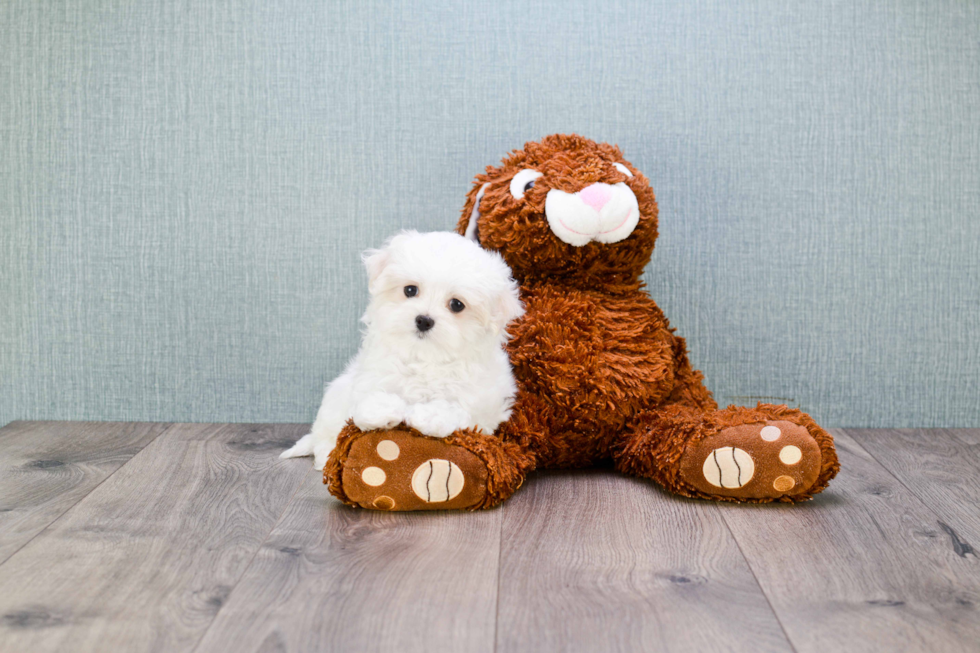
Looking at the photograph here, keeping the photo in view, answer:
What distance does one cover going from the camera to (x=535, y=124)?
1613 millimetres

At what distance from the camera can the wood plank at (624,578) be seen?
2.66 feet

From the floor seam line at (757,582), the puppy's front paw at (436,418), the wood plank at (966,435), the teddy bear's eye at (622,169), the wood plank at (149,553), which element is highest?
the teddy bear's eye at (622,169)

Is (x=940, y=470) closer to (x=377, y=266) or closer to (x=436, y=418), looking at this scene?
(x=436, y=418)

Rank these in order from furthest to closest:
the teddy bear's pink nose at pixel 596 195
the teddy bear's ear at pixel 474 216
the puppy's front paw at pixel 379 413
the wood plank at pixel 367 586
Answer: the teddy bear's ear at pixel 474 216 → the teddy bear's pink nose at pixel 596 195 → the puppy's front paw at pixel 379 413 → the wood plank at pixel 367 586

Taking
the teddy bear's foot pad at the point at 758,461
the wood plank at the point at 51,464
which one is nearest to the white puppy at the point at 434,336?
the teddy bear's foot pad at the point at 758,461

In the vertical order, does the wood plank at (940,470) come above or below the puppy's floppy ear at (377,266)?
below

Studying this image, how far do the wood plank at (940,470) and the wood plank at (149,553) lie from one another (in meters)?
0.93

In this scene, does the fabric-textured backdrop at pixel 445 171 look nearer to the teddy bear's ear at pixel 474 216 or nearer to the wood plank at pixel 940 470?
the wood plank at pixel 940 470

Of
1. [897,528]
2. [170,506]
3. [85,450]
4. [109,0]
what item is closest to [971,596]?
[897,528]

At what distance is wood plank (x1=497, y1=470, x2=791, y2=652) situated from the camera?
31.9 inches

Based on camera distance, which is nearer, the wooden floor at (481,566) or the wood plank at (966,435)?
the wooden floor at (481,566)

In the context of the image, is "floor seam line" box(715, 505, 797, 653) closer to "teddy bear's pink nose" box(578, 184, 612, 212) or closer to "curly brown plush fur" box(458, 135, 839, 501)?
"curly brown plush fur" box(458, 135, 839, 501)

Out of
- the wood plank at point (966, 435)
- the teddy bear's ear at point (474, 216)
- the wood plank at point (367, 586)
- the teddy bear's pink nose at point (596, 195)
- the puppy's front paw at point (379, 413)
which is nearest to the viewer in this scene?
the wood plank at point (367, 586)

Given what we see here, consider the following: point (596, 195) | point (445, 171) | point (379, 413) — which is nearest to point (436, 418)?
point (379, 413)
